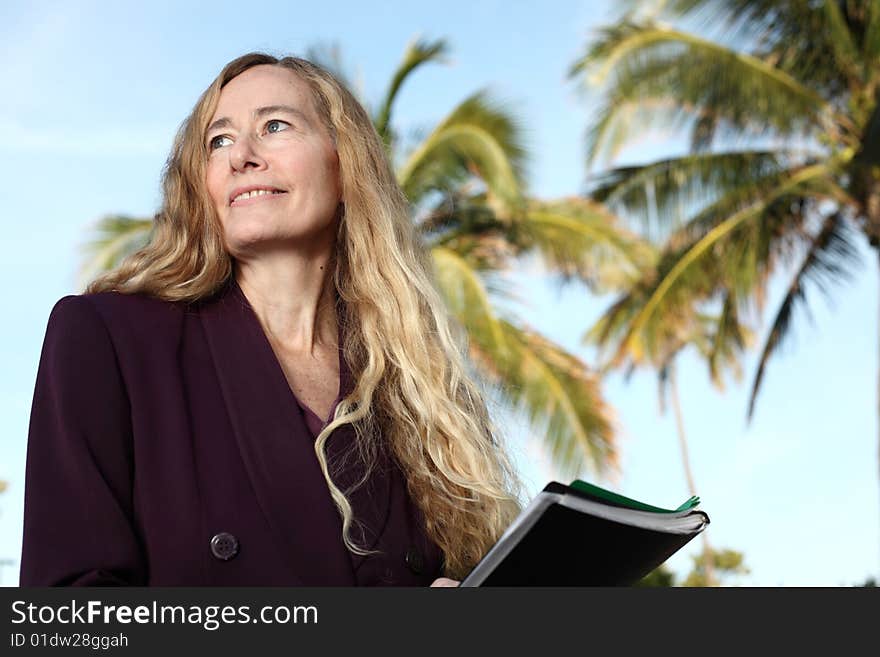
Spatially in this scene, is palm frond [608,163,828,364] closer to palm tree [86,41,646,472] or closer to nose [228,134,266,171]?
palm tree [86,41,646,472]

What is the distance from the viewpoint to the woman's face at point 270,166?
10.4 ft

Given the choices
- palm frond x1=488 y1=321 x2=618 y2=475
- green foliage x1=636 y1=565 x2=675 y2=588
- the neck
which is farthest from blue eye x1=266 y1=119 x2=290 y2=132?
green foliage x1=636 y1=565 x2=675 y2=588

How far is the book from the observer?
2051 mm

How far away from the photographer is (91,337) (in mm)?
2734

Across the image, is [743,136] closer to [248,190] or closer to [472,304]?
[472,304]

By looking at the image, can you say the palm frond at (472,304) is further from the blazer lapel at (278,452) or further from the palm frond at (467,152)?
the blazer lapel at (278,452)

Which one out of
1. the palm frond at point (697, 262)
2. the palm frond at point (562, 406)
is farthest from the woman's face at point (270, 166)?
the palm frond at point (697, 262)

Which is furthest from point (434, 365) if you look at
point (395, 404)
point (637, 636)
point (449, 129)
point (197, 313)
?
point (449, 129)

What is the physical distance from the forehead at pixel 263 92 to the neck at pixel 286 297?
0.41 m

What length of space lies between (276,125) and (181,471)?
1.06 m

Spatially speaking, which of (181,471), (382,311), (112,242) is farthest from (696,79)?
(181,471)

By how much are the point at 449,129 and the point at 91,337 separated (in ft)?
43.5

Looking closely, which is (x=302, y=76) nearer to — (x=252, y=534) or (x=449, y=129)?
(x=252, y=534)

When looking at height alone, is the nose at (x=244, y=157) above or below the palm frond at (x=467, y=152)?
below
